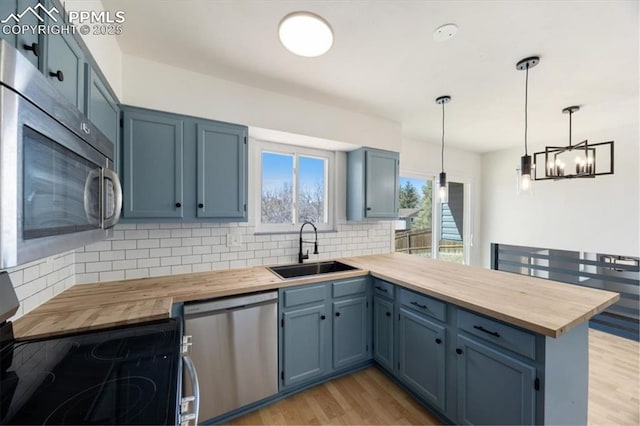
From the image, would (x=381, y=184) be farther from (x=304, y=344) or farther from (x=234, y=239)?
(x=304, y=344)

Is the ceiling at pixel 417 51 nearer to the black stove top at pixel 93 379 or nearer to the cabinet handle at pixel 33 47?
the cabinet handle at pixel 33 47

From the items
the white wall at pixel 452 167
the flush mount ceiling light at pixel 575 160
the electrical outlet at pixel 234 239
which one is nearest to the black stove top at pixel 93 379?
the electrical outlet at pixel 234 239

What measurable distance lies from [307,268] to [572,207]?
12.8 ft

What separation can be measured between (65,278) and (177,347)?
123 centimetres

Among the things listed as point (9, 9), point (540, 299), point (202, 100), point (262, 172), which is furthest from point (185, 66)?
point (540, 299)

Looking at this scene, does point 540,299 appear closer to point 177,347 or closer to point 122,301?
point 177,347

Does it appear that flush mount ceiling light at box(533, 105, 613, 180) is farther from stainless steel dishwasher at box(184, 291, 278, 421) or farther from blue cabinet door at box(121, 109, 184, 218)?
blue cabinet door at box(121, 109, 184, 218)

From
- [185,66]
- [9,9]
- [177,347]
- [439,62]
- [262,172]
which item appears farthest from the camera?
[262,172]

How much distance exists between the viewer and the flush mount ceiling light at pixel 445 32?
1511 millimetres

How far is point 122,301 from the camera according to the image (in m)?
1.48

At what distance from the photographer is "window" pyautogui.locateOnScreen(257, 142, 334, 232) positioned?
8.64 feet

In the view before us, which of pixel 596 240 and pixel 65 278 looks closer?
pixel 65 278

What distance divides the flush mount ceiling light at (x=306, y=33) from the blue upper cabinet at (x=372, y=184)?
1469mm

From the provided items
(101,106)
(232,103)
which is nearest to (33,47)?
(101,106)
